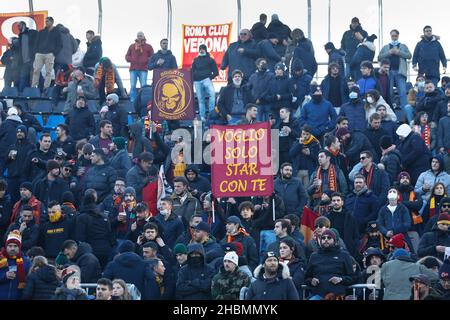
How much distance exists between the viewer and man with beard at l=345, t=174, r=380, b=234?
2800cm

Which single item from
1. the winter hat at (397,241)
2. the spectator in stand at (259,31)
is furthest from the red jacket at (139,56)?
the winter hat at (397,241)

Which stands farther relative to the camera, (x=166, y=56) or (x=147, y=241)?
(x=166, y=56)

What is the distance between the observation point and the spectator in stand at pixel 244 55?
1411 inches

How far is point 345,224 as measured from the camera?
27.1 metres

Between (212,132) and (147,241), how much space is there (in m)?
3.27

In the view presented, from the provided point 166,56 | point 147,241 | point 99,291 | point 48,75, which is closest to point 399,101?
point 166,56

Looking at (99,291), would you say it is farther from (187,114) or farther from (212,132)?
(187,114)

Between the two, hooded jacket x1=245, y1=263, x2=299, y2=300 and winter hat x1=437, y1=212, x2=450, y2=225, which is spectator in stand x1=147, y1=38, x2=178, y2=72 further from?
hooded jacket x1=245, y1=263, x2=299, y2=300

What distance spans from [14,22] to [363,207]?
14643 millimetres

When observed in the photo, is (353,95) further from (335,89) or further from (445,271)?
(445,271)

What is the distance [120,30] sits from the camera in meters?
40.2

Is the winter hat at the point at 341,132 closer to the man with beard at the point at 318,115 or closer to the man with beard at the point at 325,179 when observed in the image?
the man with beard at the point at 318,115

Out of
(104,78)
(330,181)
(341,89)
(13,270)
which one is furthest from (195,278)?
(104,78)

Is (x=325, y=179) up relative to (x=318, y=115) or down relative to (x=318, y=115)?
down
